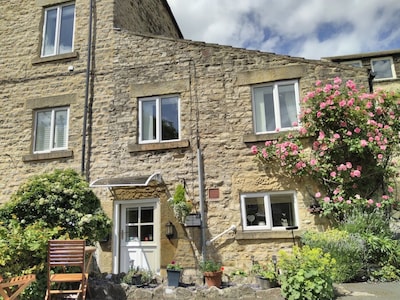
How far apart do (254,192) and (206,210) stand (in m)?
1.20

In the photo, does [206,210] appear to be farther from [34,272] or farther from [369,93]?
[369,93]

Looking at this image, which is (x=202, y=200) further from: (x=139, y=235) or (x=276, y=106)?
(x=276, y=106)

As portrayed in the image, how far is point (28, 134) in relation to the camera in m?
9.43

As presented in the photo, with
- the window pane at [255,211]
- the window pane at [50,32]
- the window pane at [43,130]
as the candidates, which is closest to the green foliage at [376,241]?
the window pane at [255,211]

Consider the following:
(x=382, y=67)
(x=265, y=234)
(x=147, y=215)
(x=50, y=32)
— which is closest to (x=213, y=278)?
(x=265, y=234)

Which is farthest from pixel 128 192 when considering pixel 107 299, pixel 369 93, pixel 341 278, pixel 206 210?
pixel 369 93

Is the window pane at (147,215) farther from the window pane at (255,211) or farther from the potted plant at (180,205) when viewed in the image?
the window pane at (255,211)

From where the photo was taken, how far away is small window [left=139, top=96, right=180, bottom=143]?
8.72 meters

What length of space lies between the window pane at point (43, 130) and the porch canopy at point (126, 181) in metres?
2.20

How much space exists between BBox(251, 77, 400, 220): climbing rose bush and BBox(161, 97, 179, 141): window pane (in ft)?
7.84

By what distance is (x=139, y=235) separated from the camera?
8305 millimetres

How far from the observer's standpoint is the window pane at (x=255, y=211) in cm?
780

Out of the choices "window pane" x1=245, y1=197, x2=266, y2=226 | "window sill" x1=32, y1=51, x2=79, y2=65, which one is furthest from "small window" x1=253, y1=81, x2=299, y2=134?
"window sill" x1=32, y1=51, x2=79, y2=65

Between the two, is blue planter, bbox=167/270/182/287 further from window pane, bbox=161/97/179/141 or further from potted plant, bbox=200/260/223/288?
window pane, bbox=161/97/179/141
